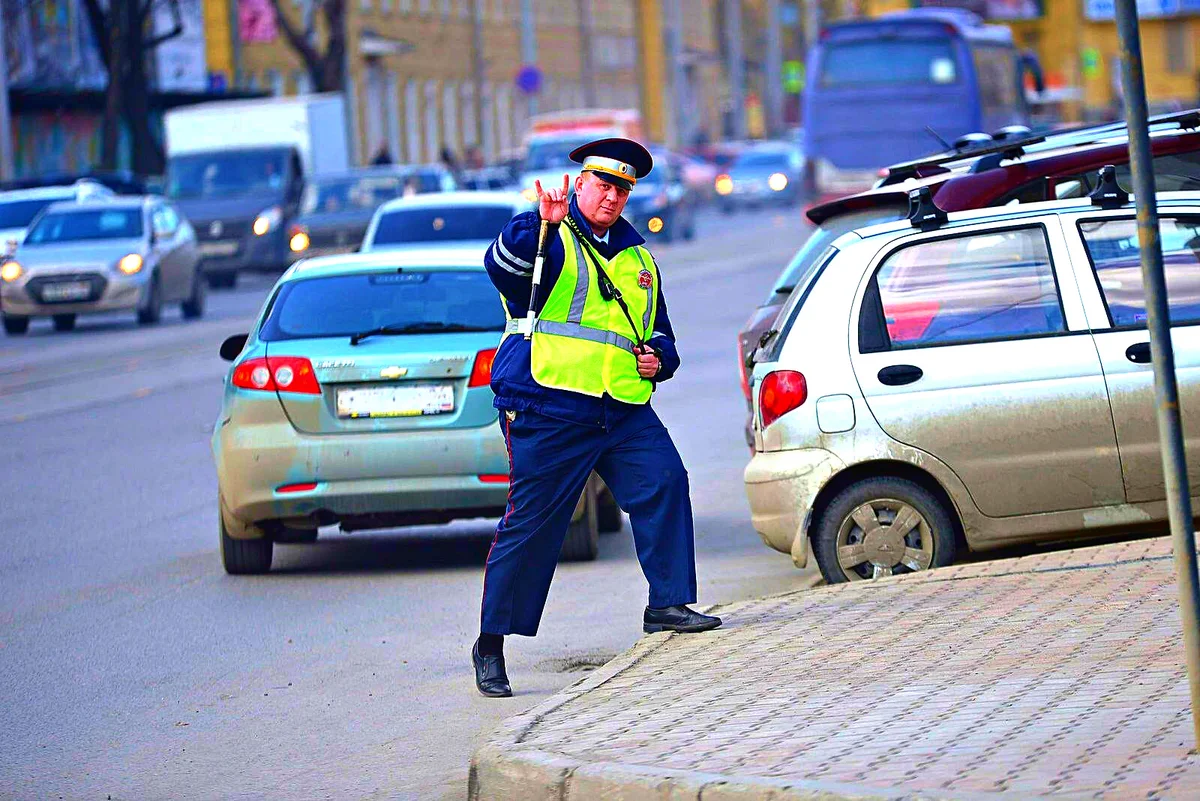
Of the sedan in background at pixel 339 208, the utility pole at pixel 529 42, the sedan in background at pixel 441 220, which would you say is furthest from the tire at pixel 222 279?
the utility pole at pixel 529 42

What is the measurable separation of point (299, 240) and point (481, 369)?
2259 cm

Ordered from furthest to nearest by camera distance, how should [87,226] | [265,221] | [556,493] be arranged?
[265,221], [87,226], [556,493]

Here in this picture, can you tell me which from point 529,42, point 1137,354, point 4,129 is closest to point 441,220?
point 1137,354

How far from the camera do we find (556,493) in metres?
7.29

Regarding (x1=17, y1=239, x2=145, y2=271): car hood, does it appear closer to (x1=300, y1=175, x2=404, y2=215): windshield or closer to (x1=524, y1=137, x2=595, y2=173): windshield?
(x1=300, y1=175, x2=404, y2=215): windshield

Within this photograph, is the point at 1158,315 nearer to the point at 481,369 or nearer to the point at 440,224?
the point at 481,369

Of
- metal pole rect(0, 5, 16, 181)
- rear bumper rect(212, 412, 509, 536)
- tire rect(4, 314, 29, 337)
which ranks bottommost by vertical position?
rear bumper rect(212, 412, 509, 536)

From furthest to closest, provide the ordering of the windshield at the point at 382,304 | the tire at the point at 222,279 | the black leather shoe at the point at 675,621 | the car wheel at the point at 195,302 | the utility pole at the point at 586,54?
the utility pole at the point at 586,54 < the tire at the point at 222,279 < the car wheel at the point at 195,302 < the windshield at the point at 382,304 < the black leather shoe at the point at 675,621

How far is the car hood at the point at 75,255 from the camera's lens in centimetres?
2792

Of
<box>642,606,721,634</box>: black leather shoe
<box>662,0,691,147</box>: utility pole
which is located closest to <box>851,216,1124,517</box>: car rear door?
<box>642,606,721,634</box>: black leather shoe

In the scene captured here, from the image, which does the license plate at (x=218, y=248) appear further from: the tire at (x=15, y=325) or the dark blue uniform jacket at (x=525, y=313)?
the dark blue uniform jacket at (x=525, y=313)

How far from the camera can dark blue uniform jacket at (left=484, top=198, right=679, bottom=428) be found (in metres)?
6.98

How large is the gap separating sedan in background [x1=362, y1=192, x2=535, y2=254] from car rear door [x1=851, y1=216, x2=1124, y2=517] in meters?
10.6

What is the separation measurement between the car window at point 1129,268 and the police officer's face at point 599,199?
2486mm
